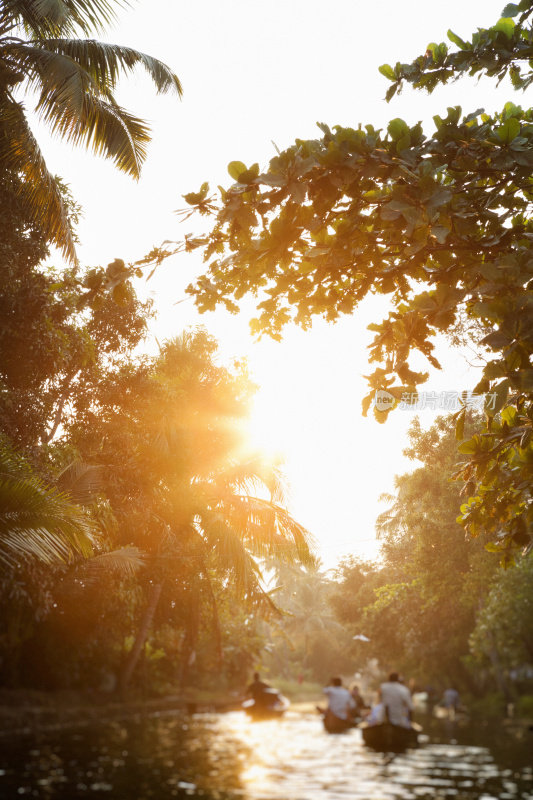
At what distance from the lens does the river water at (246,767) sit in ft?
31.2

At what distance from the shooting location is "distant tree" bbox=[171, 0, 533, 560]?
320 centimetres

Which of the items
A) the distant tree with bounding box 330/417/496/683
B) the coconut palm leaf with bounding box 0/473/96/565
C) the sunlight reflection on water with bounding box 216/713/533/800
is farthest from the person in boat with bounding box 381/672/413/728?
the coconut palm leaf with bounding box 0/473/96/565

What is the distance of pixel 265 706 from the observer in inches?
904

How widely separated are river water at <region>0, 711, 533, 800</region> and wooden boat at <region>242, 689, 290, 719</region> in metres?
2.82

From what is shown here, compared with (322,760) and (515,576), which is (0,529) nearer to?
(322,760)

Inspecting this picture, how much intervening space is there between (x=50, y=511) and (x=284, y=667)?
211ft

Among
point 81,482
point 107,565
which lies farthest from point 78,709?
point 81,482

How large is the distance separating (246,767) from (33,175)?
1087 centimetres

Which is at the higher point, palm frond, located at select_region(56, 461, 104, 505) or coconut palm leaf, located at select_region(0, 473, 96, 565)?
palm frond, located at select_region(56, 461, 104, 505)

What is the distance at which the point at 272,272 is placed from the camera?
3781 millimetres

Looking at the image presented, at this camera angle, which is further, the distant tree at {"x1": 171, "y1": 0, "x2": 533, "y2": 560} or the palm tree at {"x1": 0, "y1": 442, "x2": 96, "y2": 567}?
the palm tree at {"x1": 0, "y1": 442, "x2": 96, "y2": 567}

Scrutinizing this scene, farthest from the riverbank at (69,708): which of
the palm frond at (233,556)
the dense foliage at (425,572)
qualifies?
the dense foliage at (425,572)

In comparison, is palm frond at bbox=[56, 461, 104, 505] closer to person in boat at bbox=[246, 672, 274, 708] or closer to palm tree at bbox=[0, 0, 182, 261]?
palm tree at bbox=[0, 0, 182, 261]

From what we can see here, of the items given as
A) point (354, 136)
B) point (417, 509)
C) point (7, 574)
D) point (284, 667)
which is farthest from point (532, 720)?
point (284, 667)
